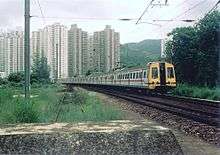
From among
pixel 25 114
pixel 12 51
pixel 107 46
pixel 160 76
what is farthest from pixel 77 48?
pixel 25 114

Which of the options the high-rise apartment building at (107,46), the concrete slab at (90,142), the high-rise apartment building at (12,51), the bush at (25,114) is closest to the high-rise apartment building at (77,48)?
the high-rise apartment building at (107,46)

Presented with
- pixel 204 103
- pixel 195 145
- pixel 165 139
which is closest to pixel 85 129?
pixel 165 139

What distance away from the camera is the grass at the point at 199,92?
31228mm

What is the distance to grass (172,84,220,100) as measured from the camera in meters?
31.2

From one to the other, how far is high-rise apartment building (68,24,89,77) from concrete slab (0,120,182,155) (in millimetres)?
78763

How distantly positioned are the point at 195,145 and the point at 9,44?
56.1m

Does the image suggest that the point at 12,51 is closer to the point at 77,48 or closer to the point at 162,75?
the point at 77,48

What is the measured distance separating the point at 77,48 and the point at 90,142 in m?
85.0

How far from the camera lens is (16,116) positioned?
11414mm

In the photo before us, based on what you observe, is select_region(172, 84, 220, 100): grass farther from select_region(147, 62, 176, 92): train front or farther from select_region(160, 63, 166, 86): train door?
select_region(160, 63, 166, 86): train door

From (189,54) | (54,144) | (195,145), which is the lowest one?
(195,145)

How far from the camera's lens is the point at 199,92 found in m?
33.8

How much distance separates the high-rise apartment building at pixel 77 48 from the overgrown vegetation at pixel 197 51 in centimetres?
4198

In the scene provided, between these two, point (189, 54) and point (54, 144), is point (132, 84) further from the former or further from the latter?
point (54, 144)
